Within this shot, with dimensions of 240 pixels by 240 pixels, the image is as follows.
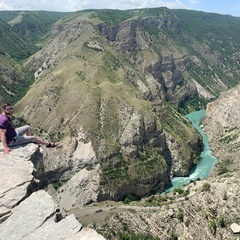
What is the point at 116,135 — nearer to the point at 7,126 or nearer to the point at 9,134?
the point at 9,134

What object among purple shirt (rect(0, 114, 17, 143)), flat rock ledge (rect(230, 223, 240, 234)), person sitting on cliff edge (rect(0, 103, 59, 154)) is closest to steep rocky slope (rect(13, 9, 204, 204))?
flat rock ledge (rect(230, 223, 240, 234))

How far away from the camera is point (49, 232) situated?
75.6ft

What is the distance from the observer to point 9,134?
1203 inches

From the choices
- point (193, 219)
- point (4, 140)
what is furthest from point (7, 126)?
point (193, 219)

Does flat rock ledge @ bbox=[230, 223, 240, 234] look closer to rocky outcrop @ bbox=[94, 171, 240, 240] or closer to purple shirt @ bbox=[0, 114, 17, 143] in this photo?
rocky outcrop @ bbox=[94, 171, 240, 240]

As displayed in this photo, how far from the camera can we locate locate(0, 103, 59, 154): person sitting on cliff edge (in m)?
29.6

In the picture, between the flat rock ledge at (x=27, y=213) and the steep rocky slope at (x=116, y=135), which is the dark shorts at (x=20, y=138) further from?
the steep rocky slope at (x=116, y=135)

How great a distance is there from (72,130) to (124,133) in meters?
23.7

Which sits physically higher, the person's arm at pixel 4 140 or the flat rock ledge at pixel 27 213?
the person's arm at pixel 4 140

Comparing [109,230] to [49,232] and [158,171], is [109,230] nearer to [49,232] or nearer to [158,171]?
[49,232]

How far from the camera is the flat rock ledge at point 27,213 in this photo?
2280 cm

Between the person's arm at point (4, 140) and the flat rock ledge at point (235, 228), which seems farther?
the flat rock ledge at point (235, 228)

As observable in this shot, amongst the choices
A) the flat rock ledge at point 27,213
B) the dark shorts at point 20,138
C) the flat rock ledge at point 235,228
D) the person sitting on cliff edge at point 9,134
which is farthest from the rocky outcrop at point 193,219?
the flat rock ledge at point 27,213

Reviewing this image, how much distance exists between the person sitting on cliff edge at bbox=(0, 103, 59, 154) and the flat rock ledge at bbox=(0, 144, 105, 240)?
1.93 meters
